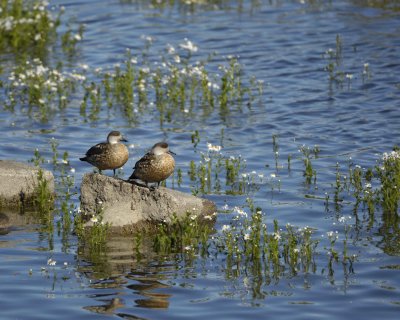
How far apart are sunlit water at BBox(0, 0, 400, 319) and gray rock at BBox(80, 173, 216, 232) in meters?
0.52

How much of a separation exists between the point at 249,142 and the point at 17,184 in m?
5.59

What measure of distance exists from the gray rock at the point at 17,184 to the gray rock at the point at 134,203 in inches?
50.1

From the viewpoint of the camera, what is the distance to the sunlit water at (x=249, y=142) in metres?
11.9

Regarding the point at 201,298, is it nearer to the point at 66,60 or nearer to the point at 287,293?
the point at 287,293

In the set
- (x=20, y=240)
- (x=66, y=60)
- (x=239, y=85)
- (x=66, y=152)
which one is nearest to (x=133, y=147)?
(x=66, y=152)

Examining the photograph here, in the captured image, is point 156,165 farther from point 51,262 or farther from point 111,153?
point 51,262

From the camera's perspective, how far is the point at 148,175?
47.5 feet

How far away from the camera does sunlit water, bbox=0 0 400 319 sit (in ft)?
39.2

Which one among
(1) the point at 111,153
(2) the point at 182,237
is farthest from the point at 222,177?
(2) the point at 182,237

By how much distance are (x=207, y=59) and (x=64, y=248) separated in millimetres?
12341

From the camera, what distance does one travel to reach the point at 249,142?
19.7 m

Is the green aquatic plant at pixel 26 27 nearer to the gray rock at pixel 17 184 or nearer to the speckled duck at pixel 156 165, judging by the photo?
the gray rock at pixel 17 184

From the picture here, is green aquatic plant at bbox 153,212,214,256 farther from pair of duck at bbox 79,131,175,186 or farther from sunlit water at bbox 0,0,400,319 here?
pair of duck at bbox 79,131,175,186

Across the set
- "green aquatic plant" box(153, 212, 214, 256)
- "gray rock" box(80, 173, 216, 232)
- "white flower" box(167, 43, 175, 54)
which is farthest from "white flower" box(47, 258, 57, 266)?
"white flower" box(167, 43, 175, 54)
